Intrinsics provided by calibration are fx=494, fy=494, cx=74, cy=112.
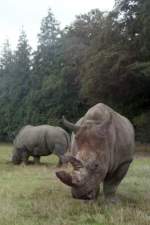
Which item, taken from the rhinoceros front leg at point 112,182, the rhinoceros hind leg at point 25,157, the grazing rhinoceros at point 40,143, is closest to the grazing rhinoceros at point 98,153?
the rhinoceros front leg at point 112,182

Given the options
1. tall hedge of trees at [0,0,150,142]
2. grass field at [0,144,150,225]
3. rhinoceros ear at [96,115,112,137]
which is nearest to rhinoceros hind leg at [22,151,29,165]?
grass field at [0,144,150,225]

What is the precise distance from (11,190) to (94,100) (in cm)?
2462

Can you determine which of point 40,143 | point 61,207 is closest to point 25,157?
point 40,143

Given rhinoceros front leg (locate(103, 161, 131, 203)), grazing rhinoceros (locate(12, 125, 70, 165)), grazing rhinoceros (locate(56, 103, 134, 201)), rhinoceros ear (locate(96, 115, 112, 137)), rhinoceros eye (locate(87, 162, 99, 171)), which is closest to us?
grazing rhinoceros (locate(56, 103, 134, 201))

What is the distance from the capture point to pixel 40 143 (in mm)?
18703

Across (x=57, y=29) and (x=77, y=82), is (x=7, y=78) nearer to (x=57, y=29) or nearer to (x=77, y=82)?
(x=57, y=29)

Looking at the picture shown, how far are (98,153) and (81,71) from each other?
92.0ft

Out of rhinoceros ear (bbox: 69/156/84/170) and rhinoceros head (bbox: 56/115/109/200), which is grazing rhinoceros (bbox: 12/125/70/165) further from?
rhinoceros ear (bbox: 69/156/84/170)

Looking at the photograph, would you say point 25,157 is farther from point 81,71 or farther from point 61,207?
point 81,71

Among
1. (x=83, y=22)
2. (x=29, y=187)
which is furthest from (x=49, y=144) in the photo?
(x=83, y=22)

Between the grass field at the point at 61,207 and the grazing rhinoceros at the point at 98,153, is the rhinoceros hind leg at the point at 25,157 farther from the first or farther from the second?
the grazing rhinoceros at the point at 98,153

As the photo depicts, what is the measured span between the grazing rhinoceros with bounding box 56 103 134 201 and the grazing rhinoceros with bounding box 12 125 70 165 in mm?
9605

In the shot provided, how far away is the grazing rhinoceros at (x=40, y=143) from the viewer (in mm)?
18497

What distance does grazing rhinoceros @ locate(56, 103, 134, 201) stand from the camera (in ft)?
22.4
